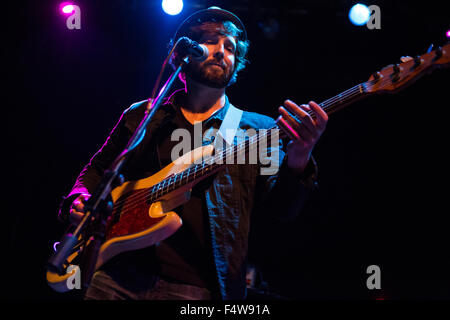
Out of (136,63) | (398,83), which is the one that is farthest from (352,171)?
(136,63)

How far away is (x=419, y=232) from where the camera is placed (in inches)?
154

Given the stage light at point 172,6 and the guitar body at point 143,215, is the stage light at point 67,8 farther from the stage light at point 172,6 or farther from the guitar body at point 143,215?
the guitar body at point 143,215

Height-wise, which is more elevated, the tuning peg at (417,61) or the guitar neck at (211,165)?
the tuning peg at (417,61)

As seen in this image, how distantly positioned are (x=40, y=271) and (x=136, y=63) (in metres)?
2.73

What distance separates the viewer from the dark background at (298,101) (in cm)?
389

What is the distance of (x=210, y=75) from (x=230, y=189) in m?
0.94

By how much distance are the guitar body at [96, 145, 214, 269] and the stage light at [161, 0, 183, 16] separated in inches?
105

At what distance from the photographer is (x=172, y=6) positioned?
4.07 m

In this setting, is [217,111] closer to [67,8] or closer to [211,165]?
[211,165]

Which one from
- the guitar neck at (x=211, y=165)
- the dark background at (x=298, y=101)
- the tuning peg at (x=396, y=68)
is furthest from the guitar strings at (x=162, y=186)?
the dark background at (x=298, y=101)

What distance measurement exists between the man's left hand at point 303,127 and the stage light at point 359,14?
8.43 feet

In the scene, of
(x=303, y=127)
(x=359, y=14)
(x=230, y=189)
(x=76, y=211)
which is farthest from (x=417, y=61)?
(x=359, y=14)

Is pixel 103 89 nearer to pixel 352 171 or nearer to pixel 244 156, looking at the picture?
pixel 244 156
